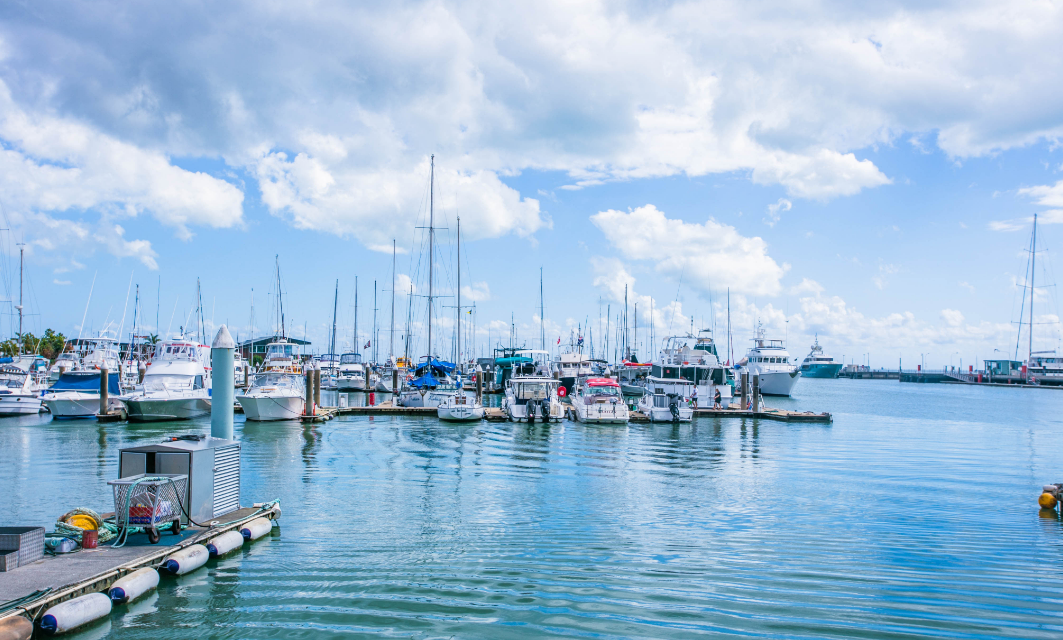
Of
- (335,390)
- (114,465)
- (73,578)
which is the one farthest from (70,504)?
(335,390)

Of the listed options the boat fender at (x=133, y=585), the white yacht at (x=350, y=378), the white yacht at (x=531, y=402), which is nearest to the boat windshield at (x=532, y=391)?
the white yacht at (x=531, y=402)

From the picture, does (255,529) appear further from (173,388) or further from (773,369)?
(773,369)

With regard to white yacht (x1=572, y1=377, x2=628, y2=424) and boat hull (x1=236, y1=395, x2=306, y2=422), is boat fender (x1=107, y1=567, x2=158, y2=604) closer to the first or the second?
boat hull (x1=236, y1=395, x2=306, y2=422)

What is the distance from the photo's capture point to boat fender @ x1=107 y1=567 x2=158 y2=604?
891 centimetres

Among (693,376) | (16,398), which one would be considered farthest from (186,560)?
(693,376)

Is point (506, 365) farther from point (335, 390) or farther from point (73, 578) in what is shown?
point (73, 578)

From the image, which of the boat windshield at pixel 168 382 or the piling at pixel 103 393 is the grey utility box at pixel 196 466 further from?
the piling at pixel 103 393

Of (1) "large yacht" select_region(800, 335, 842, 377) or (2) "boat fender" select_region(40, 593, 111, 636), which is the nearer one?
(2) "boat fender" select_region(40, 593, 111, 636)

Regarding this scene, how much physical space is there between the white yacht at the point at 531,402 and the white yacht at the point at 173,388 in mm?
17555

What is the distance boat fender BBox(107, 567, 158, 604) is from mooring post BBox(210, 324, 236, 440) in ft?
13.8

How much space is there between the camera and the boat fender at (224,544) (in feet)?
36.5

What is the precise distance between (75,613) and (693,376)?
52.3 meters

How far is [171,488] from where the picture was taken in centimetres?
1114

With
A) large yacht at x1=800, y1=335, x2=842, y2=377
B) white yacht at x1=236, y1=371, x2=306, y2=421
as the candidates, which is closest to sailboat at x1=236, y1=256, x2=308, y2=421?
Result: white yacht at x1=236, y1=371, x2=306, y2=421
